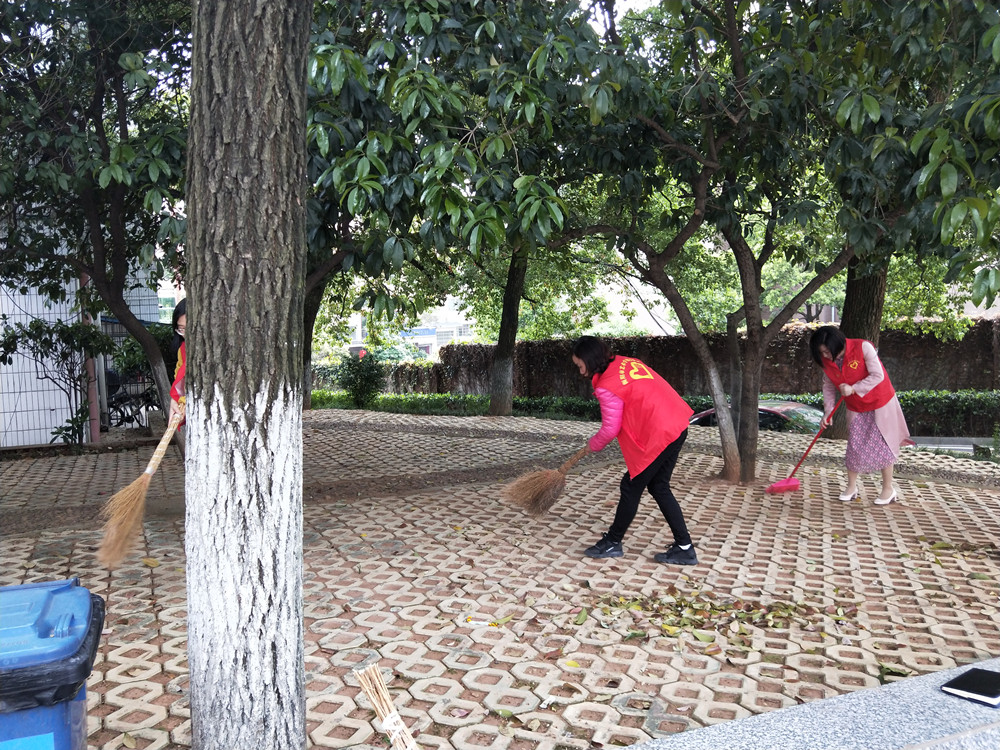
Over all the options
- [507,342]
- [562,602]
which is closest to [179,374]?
[562,602]

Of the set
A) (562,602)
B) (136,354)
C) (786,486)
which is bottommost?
(562,602)

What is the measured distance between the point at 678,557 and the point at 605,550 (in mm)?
477

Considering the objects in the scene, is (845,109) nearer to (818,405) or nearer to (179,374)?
(179,374)

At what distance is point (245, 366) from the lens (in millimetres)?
2412

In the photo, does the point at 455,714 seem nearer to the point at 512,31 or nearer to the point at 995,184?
the point at 995,184

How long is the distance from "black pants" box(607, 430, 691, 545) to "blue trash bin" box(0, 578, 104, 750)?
11.9ft

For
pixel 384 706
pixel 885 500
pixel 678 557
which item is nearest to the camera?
pixel 384 706

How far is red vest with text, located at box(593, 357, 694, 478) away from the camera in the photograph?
5023mm

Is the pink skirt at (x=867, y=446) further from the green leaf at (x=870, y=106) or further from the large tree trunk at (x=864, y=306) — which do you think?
the large tree trunk at (x=864, y=306)

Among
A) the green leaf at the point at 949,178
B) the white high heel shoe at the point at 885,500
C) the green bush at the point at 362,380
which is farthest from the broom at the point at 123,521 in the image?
the green bush at the point at 362,380

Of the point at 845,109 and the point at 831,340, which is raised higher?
the point at 845,109

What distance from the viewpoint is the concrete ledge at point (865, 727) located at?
2.66 meters

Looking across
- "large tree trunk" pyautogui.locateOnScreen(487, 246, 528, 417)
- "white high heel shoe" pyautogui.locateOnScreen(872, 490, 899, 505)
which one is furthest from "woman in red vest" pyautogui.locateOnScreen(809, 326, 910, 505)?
"large tree trunk" pyautogui.locateOnScreen(487, 246, 528, 417)

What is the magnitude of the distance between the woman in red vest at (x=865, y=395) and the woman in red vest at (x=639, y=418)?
2000 mm
